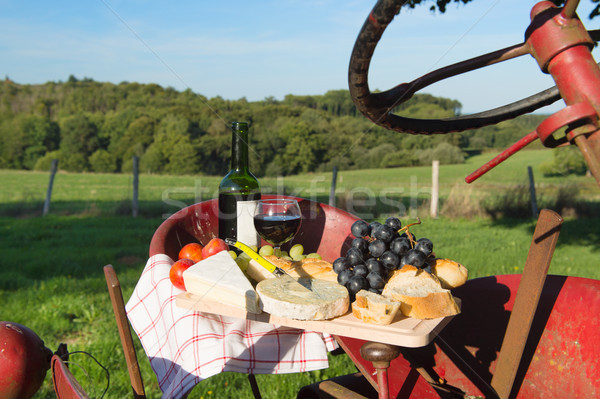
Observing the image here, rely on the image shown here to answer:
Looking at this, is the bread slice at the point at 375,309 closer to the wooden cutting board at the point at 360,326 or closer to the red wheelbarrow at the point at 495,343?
the wooden cutting board at the point at 360,326

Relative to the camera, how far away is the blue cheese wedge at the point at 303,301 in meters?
1.21

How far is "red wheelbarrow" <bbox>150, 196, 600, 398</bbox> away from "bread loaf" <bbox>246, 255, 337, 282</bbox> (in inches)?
9.6

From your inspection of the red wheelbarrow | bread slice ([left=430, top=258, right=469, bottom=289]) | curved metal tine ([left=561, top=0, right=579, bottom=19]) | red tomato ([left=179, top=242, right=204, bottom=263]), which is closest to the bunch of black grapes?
bread slice ([left=430, top=258, right=469, bottom=289])

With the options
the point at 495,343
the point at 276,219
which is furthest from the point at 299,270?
the point at 495,343

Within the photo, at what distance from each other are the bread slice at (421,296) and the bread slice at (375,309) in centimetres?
4

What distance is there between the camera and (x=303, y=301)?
4.04 feet

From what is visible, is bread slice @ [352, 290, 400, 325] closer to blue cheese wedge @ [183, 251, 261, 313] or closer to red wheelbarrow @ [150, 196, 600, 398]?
blue cheese wedge @ [183, 251, 261, 313]

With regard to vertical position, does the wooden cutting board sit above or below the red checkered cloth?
above

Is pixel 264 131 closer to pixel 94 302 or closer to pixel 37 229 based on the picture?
pixel 37 229

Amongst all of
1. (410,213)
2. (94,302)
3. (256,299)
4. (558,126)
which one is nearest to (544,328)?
(256,299)

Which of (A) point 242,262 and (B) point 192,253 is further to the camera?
(B) point 192,253

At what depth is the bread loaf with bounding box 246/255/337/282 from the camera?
1.57 m

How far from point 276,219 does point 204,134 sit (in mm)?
34841

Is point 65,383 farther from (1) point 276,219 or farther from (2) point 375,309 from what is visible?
(1) point 276,219
